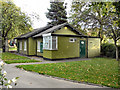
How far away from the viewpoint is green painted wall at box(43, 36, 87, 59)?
45.9 ft

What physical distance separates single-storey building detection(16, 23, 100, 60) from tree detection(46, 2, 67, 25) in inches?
696

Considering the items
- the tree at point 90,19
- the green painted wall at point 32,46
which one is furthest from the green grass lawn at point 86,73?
the green painted wall at point 32,46

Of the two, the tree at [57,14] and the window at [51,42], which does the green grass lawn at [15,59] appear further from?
the tree at [57,14]

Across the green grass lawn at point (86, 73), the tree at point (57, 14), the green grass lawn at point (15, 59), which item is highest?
the tree at point (57, 14)

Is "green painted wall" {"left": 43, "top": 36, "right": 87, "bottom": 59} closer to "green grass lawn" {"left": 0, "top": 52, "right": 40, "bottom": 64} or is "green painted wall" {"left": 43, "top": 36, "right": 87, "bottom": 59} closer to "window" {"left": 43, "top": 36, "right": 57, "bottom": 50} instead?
"window" {"left": 43, "top": 36, "right": 57, "bottom": 50}

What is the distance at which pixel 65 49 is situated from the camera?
587 inches

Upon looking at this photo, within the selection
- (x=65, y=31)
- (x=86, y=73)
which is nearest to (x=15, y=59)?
(x=65, y=31)

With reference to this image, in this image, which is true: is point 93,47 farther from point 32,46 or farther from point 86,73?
point 86,73

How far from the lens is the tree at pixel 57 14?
35.3 meters

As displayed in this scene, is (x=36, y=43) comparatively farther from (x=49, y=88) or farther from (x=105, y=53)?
(x=49, y=88)

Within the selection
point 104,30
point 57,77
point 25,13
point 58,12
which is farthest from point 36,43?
point 58,12

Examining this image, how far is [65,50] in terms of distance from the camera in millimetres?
14898

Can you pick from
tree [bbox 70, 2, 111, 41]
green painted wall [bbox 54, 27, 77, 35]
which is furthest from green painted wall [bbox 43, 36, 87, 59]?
tree [bbox 70, 2, 111, 41]

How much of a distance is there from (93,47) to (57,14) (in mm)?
21398
